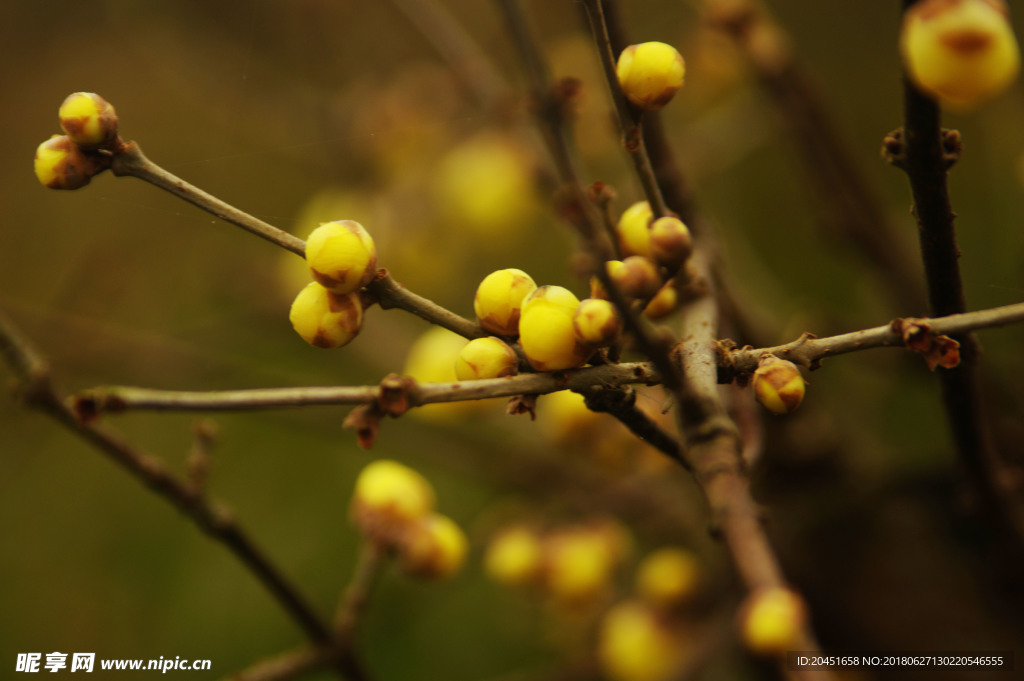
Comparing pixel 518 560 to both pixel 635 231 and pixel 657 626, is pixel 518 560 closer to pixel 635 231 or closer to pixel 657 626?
pixel 657 626

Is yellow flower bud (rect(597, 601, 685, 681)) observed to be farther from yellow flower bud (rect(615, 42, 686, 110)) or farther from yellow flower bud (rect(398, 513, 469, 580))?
yellow flower bud (rect(615, 42, 686, 110))

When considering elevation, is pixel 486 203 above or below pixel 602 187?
above

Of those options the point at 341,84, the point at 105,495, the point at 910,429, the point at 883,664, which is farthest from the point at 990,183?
the point at 105,495

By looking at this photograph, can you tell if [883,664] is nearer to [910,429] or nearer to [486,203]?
[910,429]

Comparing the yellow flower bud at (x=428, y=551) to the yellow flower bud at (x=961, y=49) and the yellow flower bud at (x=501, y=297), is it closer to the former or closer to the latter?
the yellow flower bud at (x=501, y=297)

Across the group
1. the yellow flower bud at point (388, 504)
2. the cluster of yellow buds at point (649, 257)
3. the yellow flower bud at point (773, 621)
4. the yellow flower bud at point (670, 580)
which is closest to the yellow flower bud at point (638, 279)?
the cluster of yellow buds at point (649, 257)

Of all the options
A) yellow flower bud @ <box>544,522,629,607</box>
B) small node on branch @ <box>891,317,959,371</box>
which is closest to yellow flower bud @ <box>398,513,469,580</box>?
yellow flower bud @ <box>544,522,629,607</box>
